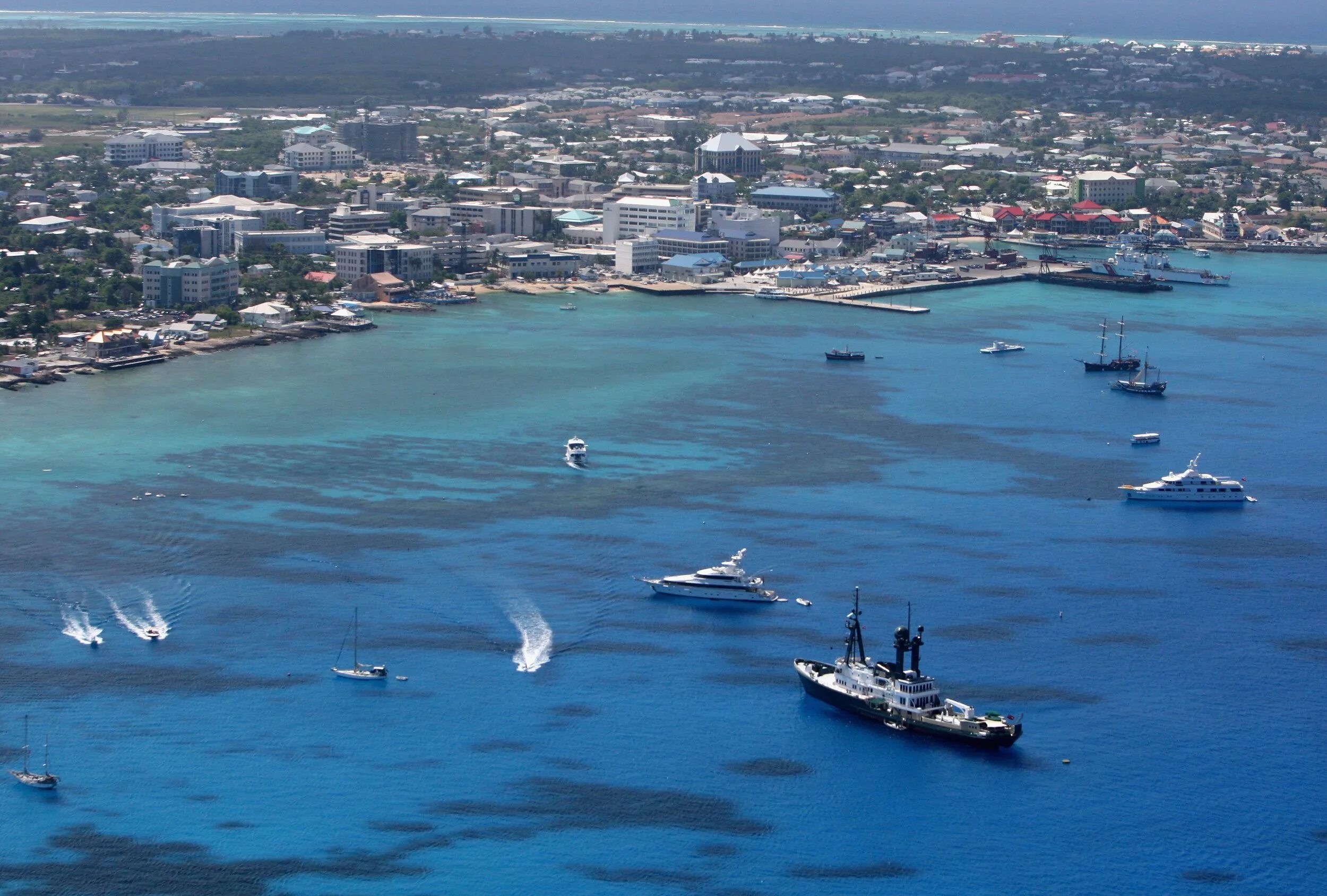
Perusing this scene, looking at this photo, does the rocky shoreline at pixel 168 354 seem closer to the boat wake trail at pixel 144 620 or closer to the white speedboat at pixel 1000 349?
the white speedboat at pixel 1000 349

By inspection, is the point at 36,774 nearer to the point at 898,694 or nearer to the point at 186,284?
the point at 898,694

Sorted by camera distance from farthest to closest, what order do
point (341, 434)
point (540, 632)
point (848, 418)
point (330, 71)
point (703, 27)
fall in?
point (703, 27) → point (330, 71) → point (848, 418) → point (341, 434) → point (540, 632)

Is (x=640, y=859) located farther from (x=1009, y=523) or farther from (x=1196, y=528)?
(x=1196, y=528)

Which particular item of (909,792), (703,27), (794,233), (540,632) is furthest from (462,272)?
(703,27)

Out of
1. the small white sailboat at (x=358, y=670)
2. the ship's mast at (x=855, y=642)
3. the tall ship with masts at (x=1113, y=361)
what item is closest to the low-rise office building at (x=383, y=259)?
the tall ship with masts at (x=1113, y=361)

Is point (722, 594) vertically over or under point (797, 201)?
under

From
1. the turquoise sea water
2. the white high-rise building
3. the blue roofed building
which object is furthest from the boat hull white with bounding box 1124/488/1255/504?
the white high-rise building

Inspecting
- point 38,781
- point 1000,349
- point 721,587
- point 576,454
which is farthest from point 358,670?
point 1000,349
